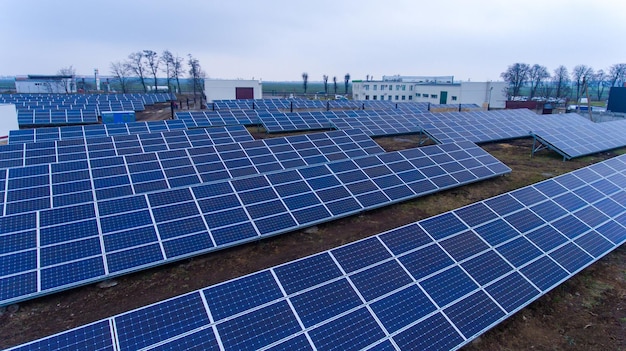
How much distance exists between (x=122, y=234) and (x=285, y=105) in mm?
44759

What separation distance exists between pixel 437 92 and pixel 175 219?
78.9 m

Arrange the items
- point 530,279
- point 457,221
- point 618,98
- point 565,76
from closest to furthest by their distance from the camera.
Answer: point 530,279
point 457,221
point 618,98
point 565,76

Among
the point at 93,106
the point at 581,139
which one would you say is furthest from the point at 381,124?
the point at 93,106

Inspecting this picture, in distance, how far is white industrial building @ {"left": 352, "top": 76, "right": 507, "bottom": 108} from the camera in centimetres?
7144

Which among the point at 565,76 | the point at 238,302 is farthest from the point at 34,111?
the point at 565,76

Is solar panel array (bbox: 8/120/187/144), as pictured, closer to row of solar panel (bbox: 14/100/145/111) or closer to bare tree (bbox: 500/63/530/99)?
row of solar panel (bbox: 14/100/145/111)

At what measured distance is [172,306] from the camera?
248 inches

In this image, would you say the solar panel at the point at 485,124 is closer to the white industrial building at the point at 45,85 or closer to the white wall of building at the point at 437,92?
the white wall of building at the point at 437,92

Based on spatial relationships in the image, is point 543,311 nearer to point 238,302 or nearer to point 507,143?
point 238,302

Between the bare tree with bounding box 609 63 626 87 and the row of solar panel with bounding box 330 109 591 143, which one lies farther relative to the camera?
the bare tree with bounding box 609 63 626 87

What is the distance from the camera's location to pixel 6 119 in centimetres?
3002

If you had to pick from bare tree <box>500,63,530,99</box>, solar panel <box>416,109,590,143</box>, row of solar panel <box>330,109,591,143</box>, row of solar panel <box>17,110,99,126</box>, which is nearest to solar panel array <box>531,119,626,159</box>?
solar panel <box>416,109,590,143</box>

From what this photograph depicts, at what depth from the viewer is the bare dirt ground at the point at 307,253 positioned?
7.43 metres

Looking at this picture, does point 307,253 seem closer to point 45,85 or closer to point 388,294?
point 388,294
